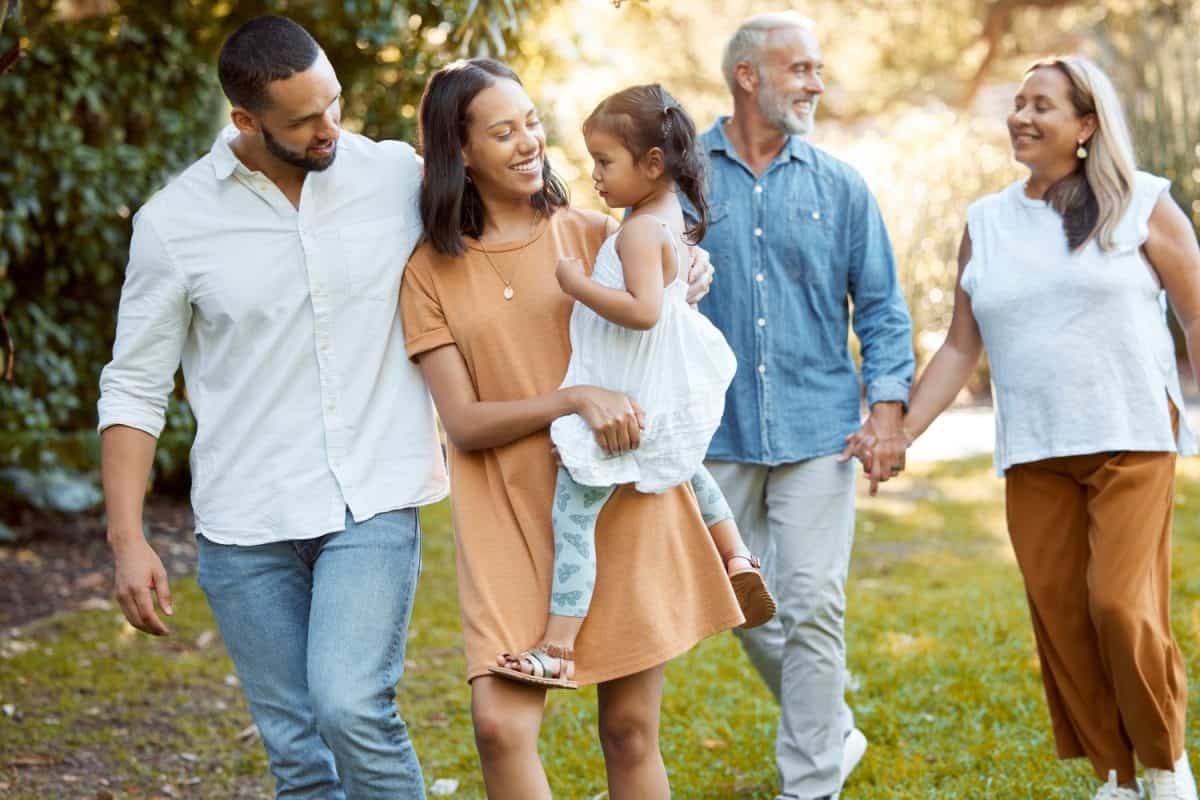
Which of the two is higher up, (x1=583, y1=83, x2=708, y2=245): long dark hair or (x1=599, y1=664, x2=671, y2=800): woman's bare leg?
(x1=583, y1=83, x2=708, y2=245): long dark hair

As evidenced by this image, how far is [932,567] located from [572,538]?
5383 mm

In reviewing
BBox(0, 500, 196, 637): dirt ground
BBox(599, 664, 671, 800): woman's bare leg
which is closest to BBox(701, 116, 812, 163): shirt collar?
BBox(599, 664, 671, 800): woman's bare leg

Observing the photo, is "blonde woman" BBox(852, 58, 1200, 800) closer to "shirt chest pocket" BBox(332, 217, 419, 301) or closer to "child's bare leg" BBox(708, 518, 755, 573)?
"child's bare leg" BBox(708, 518, 755, 573)

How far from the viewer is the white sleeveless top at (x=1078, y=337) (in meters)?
4.19

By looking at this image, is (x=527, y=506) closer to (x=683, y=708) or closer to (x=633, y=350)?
(x=633, y=350)

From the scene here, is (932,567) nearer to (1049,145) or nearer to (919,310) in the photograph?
(1049,145)

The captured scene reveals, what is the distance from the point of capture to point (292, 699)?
3312mm

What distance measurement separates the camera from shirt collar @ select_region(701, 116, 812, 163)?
4.67m

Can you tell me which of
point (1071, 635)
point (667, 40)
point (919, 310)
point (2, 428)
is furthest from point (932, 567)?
point (667, 40)

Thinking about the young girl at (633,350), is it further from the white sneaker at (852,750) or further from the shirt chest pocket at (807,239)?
the white sneaker at (852,750)

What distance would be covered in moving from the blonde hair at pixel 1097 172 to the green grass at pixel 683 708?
5.57 feet

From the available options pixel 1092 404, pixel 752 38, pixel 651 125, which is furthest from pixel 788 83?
pixel 651 125

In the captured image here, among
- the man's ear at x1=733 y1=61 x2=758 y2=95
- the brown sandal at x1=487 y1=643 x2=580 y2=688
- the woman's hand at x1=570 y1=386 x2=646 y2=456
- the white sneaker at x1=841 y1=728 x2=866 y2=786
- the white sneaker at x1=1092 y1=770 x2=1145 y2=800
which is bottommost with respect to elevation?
the white sneaker at x1=1092 y1=770 x2=1145 y2=800

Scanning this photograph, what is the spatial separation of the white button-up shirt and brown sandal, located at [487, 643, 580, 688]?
0.45 metres
